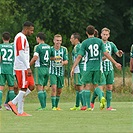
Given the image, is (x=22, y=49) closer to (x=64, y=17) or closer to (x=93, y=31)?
(x=93, y=31)

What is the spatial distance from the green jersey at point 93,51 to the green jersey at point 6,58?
2932mm

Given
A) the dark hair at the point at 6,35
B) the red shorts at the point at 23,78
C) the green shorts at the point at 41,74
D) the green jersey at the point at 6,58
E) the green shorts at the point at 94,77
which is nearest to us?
the red shorts at the point at 23,78

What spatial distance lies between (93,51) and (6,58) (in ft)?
10.9

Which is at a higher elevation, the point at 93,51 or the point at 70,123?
the point at 93,51

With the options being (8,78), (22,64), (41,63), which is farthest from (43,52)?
(22,64)

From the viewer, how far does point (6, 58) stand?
76.6 ft

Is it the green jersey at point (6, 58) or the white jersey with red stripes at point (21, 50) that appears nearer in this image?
the white jersey with red stripes at point (21, 50)

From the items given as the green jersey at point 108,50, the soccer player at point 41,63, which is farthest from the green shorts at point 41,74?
the green jersey at point 108,50

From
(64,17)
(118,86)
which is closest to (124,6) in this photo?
(64,17)

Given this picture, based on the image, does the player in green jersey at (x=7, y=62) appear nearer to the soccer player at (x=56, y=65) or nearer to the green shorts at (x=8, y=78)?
the green shorts at (x=8, y=78)

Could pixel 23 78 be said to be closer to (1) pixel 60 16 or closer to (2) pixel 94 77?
(2) pixel 94 77

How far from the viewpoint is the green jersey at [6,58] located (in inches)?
913

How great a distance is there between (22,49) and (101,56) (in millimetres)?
2822

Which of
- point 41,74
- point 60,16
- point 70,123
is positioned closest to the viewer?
point 70,123
